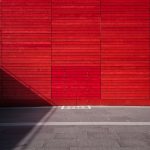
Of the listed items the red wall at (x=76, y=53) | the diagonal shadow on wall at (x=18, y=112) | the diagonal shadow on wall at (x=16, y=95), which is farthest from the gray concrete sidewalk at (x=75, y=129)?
the red wall at (x=76, y=53)

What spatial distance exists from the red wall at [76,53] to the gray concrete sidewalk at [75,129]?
160 centimetres

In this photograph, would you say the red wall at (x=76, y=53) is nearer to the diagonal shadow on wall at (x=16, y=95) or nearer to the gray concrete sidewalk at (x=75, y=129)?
the diagonal shadow on wall at (x=16, y=95)

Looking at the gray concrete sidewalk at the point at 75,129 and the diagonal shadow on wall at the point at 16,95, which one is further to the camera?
the diagonal shadow on wall at the point at 16,95

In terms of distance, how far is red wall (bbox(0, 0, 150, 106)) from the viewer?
2064 cm

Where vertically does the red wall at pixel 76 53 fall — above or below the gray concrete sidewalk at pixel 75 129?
above

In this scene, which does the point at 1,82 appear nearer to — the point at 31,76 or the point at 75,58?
the point at 31,76

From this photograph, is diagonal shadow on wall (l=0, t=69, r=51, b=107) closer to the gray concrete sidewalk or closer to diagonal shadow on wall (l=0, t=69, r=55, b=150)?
diagonal shadow on wall (l=0, t=69, r=55, b=150)

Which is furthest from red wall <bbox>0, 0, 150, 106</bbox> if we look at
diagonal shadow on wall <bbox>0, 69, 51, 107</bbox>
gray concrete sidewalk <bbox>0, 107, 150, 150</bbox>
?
gray concrete sidewalk <bbox>0, 107, 150, 150</bbox>

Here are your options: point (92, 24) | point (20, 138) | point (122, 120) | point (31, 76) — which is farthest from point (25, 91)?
point (20, 138)

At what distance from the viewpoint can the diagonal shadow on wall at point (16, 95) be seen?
2062 cm

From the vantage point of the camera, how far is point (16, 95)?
2067 cm

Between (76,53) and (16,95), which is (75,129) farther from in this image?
(16,95)

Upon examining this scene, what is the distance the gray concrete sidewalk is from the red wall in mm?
1599

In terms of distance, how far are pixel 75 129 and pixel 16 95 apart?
8.54 m
